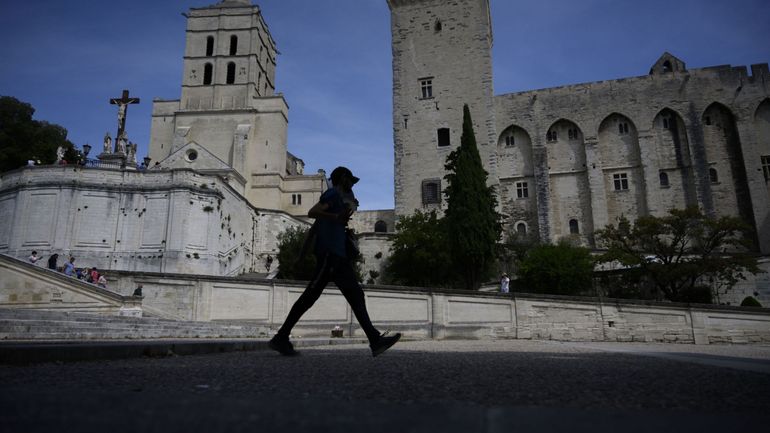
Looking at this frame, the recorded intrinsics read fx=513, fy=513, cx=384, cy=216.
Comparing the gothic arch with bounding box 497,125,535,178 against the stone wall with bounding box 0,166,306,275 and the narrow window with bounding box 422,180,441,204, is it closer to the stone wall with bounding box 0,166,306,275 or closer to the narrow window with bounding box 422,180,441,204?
the narrow window with bounding box 422,180,441,204

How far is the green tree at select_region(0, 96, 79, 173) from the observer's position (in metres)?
39.4

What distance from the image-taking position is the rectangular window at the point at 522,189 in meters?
40.3

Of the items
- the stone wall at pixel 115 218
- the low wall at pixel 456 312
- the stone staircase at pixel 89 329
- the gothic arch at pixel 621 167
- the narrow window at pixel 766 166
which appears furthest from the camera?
the gothic arch at pixel 621 167

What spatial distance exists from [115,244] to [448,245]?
17821mm

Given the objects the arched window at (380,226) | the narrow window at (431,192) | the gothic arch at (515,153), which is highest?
the gothic arch at (515,153)

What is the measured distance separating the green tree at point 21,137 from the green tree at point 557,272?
3551cm

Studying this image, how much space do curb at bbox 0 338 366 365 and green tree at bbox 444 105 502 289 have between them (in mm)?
20307

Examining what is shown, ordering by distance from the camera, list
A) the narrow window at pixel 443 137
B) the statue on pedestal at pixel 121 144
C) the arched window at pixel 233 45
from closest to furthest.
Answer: the statue on pedestal at pixel 121 144 → the narrow window at pixel 443 137 → the arched window at pixel 233 45

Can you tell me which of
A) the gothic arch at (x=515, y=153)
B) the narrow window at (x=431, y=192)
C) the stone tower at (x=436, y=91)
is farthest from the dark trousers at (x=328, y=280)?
the gothic arch at (x=515, y=153)

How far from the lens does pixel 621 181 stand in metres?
39.3

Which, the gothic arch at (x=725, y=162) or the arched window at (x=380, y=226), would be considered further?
the arched window at (x=380, y=226)

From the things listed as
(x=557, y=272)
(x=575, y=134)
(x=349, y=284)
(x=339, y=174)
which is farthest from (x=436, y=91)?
(x=349, y=284)

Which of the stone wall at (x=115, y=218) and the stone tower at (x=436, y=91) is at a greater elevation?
the stone tower at (x=436, y=91)

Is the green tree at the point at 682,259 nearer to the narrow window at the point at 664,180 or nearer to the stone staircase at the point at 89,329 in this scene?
the narrow window at the point at 664,180
